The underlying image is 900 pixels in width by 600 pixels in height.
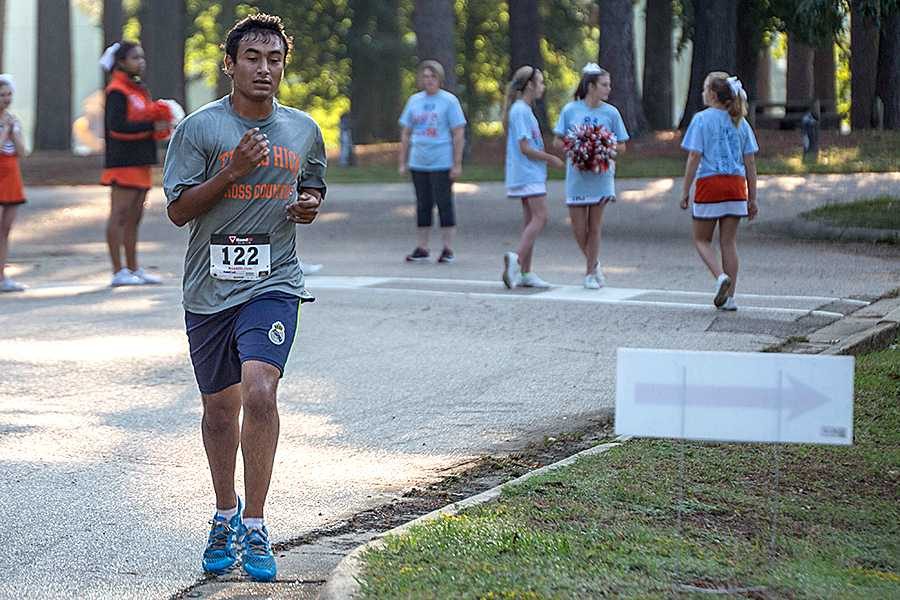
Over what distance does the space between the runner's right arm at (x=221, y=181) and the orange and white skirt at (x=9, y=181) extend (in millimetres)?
8449

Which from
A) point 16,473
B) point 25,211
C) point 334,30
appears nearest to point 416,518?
point 16,473

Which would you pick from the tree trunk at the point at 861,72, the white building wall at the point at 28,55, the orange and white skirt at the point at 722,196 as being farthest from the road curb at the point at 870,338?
the white building wall at the point at 28,55

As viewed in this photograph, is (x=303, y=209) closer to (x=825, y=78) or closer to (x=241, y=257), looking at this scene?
(x=241, y=257)

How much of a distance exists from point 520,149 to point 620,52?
55.2ft

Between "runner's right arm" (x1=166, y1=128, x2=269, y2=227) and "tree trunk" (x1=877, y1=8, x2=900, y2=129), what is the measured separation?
82.7 feet

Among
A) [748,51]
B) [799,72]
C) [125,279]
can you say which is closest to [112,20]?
[748,51]

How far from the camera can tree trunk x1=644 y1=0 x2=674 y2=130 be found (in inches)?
1363

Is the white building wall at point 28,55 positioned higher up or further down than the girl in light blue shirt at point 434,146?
higher up

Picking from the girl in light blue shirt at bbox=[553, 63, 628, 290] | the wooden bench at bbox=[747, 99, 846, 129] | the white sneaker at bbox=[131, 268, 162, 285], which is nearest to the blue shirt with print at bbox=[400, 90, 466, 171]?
the girl in light blue shirt at bbox=[553, 63, 628, 290]

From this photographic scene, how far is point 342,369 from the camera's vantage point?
9742 millimetres

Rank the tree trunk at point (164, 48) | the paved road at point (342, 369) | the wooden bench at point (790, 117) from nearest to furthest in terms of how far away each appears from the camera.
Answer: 1. the paved road at point (342, 369)
2. the wooden bench at point (790, 117)
3. the tree trunk at point (164, 48)

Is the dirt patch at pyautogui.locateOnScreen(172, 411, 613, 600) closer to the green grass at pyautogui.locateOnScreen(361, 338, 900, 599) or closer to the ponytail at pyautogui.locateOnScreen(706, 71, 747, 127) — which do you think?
the green grass at pyautogui.locateOnScreen(361, 338, 900, 599)

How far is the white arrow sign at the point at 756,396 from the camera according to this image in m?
4.98

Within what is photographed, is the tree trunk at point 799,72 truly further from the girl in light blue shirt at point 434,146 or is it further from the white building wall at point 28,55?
the white building wall at point 28,55
